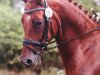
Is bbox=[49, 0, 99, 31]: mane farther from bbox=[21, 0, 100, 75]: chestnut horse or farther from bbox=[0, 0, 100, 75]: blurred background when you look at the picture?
bbox=[0, 0, 100, 75]: blurred background

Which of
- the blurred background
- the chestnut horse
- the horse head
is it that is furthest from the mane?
the blurred background

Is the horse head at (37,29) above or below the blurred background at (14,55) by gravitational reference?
above

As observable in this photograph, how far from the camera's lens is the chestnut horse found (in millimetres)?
6164

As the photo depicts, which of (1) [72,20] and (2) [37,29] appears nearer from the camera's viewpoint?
(2) [37,29]

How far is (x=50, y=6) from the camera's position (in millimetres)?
6340

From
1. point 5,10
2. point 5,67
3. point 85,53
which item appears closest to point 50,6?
point 85,53

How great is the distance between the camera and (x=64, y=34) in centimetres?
640

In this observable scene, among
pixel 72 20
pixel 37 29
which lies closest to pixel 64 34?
pixel 72 20

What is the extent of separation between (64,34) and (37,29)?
431 mm

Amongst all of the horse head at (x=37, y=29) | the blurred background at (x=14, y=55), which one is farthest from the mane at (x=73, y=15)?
the blurred background at (x=14, y=55)

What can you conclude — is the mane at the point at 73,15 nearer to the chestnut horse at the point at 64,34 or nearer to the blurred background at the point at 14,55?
the chestnut horse at the point at 64,34

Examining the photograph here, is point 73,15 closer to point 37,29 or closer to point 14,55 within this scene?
point 37,29

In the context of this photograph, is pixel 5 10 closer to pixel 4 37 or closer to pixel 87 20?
pixel 4 37

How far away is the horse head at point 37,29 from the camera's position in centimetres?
616
